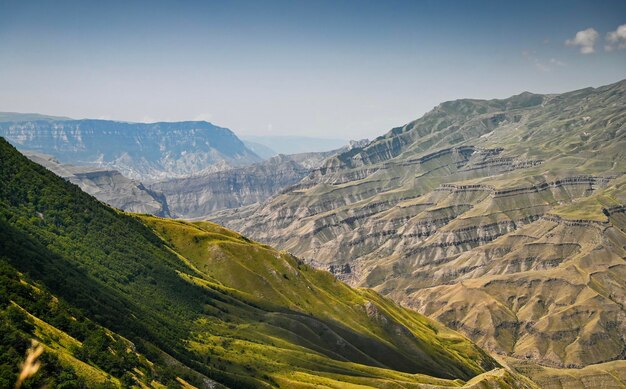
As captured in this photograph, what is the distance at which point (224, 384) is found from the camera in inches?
6122

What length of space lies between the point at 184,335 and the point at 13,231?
6717cm

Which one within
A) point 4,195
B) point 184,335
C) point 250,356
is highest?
point 4,195

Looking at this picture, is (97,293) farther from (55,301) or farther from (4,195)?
(4,195)

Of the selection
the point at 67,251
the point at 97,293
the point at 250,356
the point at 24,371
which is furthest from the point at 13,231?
the point at 24,371

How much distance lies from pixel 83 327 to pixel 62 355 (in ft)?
70.5

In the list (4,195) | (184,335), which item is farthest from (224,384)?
(4,195)

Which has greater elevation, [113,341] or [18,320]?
[18,320]

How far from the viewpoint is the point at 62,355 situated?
89125mm

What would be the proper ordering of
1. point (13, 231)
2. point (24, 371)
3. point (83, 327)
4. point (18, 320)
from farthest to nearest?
point (13, 231) → point (83, 327) → point (18, 320) → point (24, 371)

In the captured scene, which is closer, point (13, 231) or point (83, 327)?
point (83, 327)

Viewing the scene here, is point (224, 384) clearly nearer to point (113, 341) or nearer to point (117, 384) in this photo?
point (113, 341)

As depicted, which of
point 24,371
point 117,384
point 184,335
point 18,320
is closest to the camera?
point 24,371

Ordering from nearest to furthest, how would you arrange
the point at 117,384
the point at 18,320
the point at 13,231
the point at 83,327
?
the point at 18,320
the point at 117,384
the point at 83,327
the point at 13,231

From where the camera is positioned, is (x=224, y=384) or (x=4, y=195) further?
(x=4, y=195)
